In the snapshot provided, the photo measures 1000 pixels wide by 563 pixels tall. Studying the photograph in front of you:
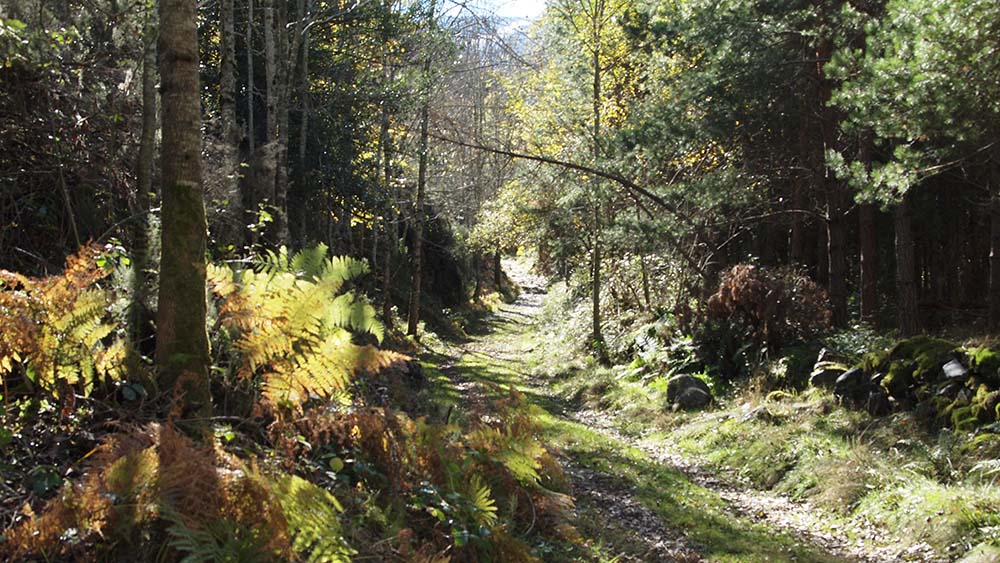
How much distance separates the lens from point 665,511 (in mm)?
7477

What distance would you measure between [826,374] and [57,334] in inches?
366

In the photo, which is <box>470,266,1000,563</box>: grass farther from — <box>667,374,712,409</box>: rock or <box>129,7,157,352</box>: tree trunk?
<box>129,7,157,352</box>: tree trunk

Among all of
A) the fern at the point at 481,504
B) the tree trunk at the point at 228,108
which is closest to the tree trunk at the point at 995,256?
the fern at the point at 481,504

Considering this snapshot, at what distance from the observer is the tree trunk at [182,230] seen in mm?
4320

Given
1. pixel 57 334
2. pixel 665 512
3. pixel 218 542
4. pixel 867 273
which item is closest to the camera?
pixel 218 542

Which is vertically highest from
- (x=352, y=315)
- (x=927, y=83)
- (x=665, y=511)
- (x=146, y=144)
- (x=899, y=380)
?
(x=927, y=83)

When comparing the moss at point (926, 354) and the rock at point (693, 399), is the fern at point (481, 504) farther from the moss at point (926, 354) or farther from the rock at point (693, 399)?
the rock at point (693, 399)

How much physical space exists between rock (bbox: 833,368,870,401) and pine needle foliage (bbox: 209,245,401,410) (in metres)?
7.00

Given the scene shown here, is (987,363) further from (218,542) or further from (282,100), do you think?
(282,100)

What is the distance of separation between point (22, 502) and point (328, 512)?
135 cm

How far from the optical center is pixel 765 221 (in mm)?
15867

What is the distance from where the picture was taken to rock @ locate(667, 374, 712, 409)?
11516mm

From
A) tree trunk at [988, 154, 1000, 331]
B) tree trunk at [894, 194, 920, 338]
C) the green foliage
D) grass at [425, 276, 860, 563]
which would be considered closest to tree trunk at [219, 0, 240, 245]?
grass at [425, 276, 860, 563]

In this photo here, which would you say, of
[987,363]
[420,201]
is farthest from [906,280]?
[420,201]
